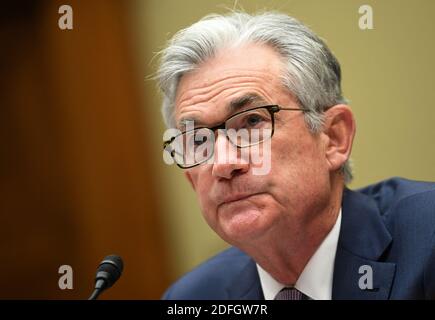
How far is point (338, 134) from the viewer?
1.69 metres

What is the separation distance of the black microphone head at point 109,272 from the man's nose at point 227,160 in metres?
0.34

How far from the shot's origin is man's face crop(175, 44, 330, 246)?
4.98ft

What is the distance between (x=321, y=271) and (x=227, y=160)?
1.46 feet

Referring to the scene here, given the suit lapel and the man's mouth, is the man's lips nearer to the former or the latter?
the man's mouth

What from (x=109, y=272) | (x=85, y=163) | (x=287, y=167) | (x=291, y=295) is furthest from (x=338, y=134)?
(x=85, y=163)

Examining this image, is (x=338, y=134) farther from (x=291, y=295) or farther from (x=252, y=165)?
(x=291, y=295)

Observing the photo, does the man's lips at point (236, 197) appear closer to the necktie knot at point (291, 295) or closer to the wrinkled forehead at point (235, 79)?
the wrinkled forehead at point (235, 79)

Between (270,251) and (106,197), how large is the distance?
1.68m

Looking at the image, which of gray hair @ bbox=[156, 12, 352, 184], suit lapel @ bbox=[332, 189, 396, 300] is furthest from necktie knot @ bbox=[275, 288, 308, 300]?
gray hair @ bbox=[156, 12, 352, 184]

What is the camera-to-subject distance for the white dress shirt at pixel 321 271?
1658 mm

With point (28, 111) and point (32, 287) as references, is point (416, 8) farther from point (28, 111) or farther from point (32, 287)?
point (32, 287)

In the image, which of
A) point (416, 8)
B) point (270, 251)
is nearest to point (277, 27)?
point (270, 251)
